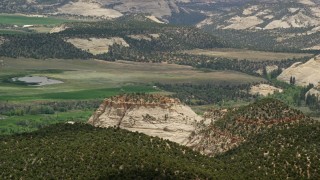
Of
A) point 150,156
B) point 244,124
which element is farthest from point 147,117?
point 150,156

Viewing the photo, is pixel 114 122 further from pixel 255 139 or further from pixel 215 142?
pixel 255 139

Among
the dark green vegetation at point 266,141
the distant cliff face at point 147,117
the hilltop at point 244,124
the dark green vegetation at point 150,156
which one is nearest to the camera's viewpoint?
the dark green vegetation at point 150,156

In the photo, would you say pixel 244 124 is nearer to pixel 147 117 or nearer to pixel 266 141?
pixel 266 141

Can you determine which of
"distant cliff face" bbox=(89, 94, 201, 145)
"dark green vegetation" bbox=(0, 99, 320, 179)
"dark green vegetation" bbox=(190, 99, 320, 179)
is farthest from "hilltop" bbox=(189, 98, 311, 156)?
"distant cliff face" bbox=(89, 94, 201, 145)

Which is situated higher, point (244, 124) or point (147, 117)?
point (244, 124)

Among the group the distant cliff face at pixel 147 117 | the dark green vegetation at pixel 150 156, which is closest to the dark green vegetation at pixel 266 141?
the dark green vegetation at pixel 150 156

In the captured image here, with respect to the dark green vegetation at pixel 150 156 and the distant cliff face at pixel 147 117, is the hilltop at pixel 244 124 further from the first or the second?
the distant cliff face at pixel 147 117
